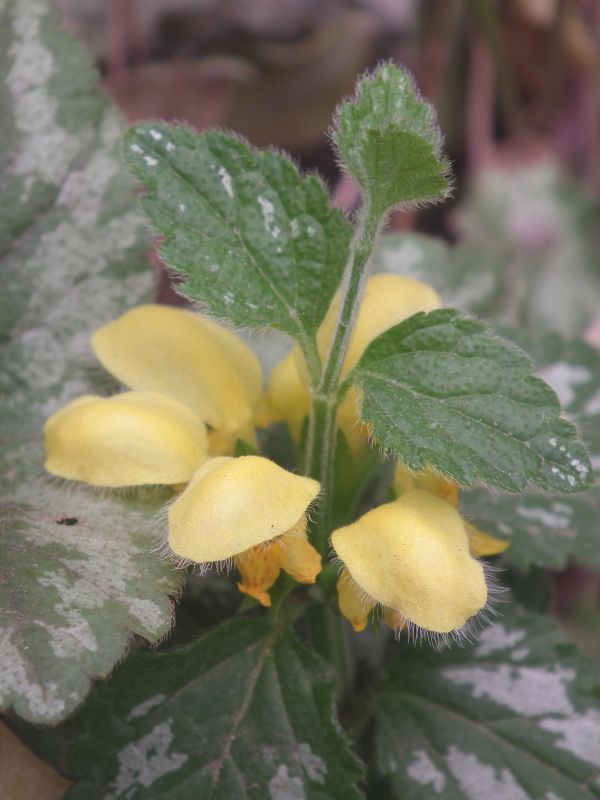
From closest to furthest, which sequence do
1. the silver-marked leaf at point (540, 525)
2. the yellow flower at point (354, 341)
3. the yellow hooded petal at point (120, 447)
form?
the yellow hooded petal at point (120, 447), the yellow flower at point (354, 341), the silver-marked leaf at point (540, 525)

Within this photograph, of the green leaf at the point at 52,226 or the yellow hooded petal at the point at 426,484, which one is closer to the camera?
the yellow hooded petal at the point at 426,484

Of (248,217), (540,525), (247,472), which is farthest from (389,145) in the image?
(540,525)

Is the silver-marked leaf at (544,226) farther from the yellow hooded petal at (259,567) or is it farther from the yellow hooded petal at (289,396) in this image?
the yellow hooded petal at (259,567)

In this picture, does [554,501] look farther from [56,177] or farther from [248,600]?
[56,177]

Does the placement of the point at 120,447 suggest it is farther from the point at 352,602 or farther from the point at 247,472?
the point at 352,602

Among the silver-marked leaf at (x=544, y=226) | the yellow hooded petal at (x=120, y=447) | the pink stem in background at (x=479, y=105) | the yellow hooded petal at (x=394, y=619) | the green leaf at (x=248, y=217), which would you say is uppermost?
the pink stem in background at (x=479, y=105)

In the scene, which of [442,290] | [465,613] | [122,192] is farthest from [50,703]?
[442,290]

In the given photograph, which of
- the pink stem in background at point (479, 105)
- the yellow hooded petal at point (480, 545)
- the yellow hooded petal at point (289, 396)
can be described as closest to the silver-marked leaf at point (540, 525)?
the yellow hooded petal at point (480, 545)
